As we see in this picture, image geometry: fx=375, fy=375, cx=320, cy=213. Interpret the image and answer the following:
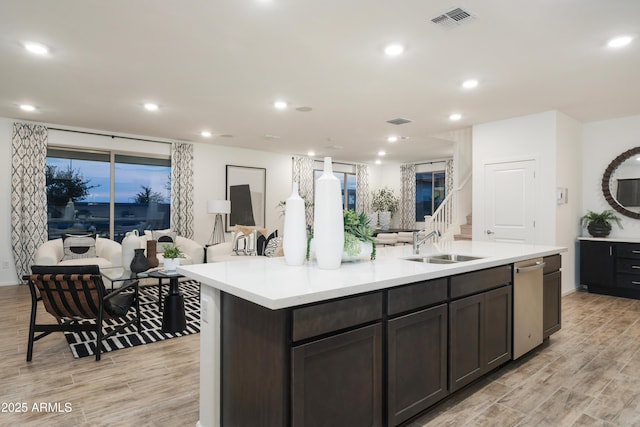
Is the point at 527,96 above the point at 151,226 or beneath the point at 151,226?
above

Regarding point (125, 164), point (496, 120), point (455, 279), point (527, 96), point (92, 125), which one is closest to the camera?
point (455, 279)

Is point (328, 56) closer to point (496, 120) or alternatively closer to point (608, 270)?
point (496, 120)

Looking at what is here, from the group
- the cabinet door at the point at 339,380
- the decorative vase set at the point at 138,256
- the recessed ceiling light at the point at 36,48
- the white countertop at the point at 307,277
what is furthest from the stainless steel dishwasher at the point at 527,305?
the recessed ceiling light at the point at 36,48

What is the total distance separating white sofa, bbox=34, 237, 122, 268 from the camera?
482 centimetres

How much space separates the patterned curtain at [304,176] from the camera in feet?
31.1

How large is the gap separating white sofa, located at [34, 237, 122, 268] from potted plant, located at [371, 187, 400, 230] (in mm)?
7449

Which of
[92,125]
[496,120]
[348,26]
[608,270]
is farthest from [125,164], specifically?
[608,270]

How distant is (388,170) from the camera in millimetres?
11656

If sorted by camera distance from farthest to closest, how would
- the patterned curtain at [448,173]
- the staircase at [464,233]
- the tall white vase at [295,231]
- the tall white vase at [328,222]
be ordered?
the patterned curtain at [448,173]
the staircase at [464,233]
the tall white vase at [295,231]
the tall white vase at [328,222]

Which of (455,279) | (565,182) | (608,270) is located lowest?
(608,270)

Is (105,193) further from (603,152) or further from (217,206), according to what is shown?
(603,152)

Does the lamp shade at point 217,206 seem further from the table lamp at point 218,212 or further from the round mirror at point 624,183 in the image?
the round mirror at point 624,183

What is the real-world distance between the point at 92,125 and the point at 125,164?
1.00 meters

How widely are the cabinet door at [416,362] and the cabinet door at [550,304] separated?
5.21ft
